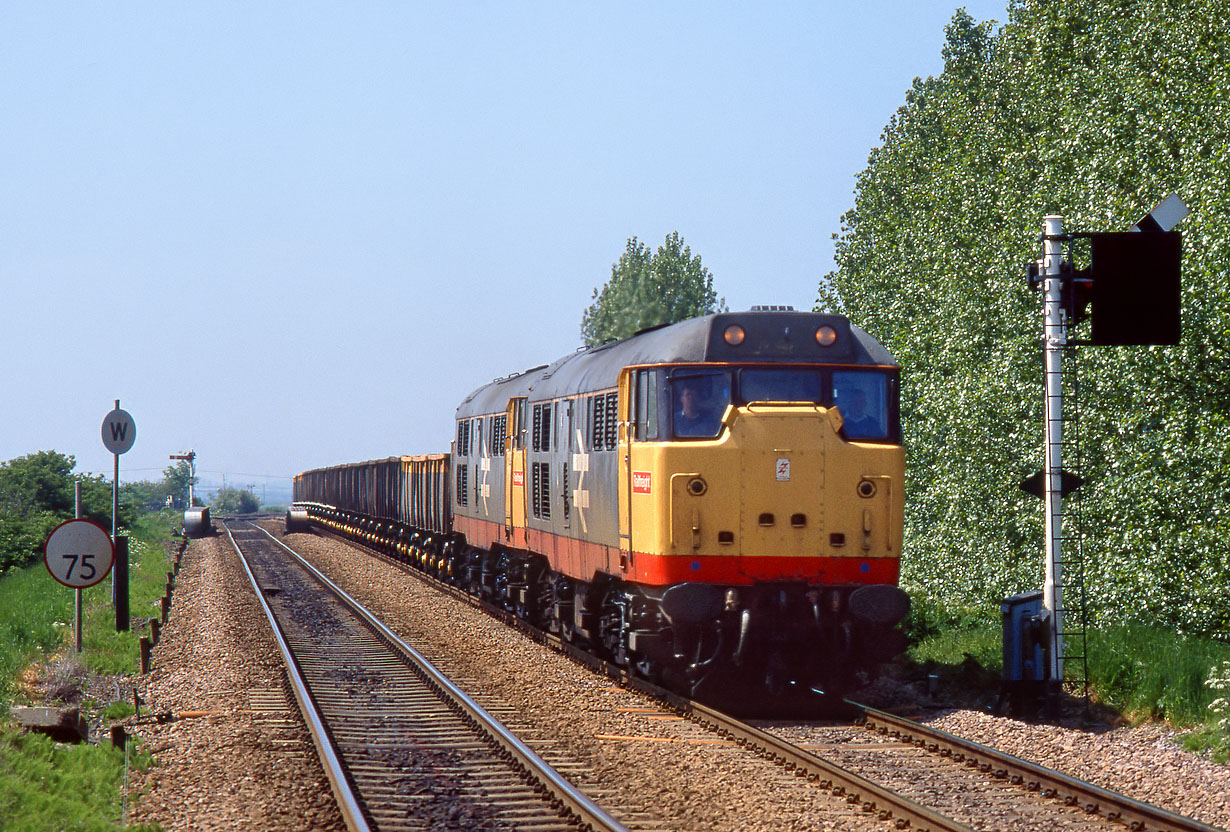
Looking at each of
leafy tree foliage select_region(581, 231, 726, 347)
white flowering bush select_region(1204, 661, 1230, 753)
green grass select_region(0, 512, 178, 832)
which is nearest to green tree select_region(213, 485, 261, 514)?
leafy tree foliage select_region(581, 231, 726, 347)

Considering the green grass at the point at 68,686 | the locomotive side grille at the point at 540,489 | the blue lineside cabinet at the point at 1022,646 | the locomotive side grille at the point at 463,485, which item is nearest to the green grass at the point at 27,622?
the green grass at the point at 68,686

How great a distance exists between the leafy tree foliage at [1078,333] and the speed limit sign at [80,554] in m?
13.6

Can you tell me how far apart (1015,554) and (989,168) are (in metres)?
9.25

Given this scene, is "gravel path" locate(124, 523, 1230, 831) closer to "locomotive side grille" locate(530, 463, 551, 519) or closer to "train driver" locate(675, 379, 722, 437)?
"locomotive side grille" locate(530, 463, 551, 519)

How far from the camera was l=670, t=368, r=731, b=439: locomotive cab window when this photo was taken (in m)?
13.7

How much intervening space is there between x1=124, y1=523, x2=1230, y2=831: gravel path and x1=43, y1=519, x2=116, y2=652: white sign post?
1550 millimetres

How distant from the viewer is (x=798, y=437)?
44.6 feet

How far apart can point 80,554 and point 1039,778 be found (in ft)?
32.8

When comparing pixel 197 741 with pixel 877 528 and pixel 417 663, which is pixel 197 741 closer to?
pixel 417 663

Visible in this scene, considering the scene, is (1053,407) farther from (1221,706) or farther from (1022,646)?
(1221,706)

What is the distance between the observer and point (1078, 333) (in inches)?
800

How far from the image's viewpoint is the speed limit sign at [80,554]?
14578mm

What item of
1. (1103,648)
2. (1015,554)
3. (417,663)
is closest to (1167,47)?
(1015,554)

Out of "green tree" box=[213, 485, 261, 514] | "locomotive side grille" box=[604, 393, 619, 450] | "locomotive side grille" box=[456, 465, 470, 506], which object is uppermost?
"locomotive side grille" box=[604, 393, 619, 450]
